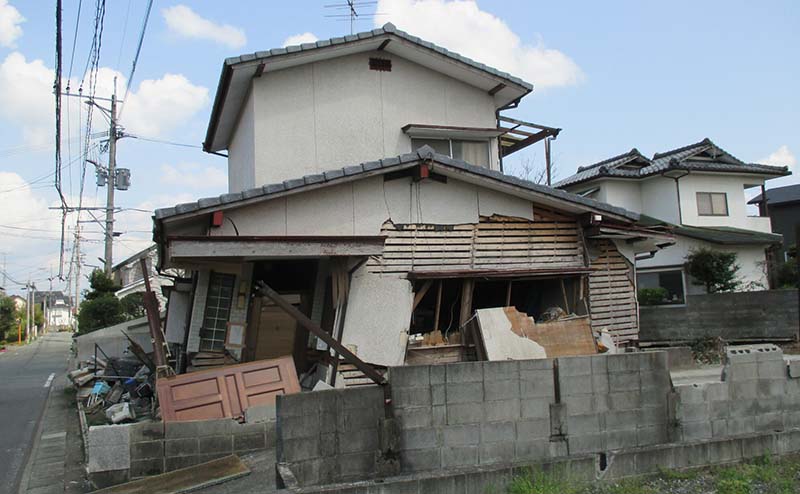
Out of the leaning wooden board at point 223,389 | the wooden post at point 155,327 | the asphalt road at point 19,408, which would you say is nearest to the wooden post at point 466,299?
the leaning wooden board at point 223,389

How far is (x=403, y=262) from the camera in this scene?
9930 millimetres

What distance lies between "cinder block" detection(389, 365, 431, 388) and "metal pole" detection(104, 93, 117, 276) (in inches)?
Answer: 909

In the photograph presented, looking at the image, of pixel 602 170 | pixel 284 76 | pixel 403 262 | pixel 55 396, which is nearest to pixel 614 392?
pixel 403 262

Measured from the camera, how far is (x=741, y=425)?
766 centimetres

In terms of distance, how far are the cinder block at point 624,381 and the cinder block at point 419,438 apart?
7.18ft

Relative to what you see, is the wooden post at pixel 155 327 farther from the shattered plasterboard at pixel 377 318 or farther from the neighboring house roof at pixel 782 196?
the neighboring house roof at pixel 782 196

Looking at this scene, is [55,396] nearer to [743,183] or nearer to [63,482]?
[63,482]

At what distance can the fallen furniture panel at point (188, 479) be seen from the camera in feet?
22.6

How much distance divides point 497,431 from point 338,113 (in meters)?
9.10

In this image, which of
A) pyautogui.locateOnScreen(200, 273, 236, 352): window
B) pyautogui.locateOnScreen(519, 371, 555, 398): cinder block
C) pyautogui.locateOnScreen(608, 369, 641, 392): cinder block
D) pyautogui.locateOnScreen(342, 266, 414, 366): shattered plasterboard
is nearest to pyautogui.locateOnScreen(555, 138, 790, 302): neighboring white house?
pyautogui.locateOnScreen(342, 266, 414, 366): shattered plasterboard

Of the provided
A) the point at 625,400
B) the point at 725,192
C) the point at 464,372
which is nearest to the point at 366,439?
the point at 464,372

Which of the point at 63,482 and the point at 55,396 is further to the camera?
the point at 55,396

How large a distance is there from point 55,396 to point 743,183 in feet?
86.9

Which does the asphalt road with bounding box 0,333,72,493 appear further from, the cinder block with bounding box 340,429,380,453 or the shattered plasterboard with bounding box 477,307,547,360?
the shattered plasterboard with bounding box 477,307,547,360
